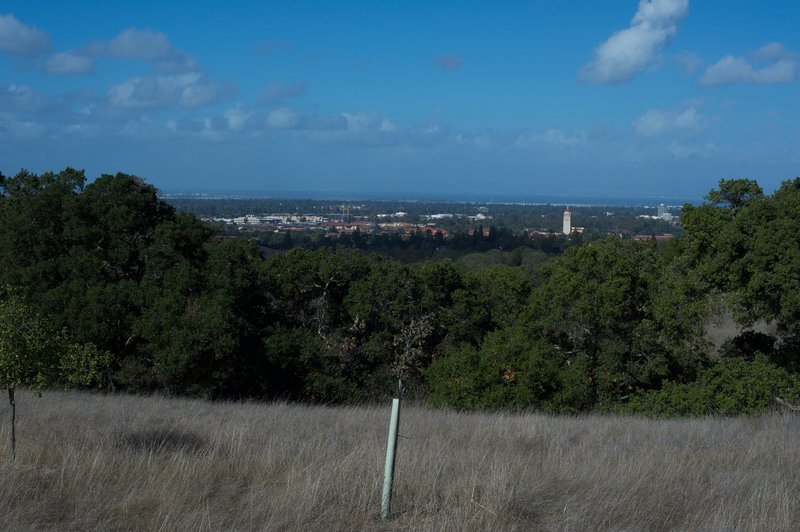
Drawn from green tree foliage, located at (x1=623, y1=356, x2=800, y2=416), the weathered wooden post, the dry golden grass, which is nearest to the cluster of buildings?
green tree foliage, located at (x1=623, y1=356, x2=800, y2=416)

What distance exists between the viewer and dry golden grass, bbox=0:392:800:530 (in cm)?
539

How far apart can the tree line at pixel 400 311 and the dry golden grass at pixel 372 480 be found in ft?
22.7

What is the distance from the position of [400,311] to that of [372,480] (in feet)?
50.5

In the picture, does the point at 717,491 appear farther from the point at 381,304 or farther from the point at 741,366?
the point at 381,304

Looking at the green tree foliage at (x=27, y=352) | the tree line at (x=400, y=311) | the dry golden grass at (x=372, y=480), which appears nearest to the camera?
the dry golden grass at (x=372, y=480)

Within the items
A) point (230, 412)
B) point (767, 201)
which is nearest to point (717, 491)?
point (230, 412)

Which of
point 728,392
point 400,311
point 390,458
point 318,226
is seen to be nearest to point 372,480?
point 390,458

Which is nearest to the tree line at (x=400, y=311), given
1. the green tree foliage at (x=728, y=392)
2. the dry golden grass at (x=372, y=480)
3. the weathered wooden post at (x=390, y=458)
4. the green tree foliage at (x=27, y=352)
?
the green tree foliage at (x=728, y=392)

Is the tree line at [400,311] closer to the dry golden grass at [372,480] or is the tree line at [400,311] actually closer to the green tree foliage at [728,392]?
the green tree foliage at [728,392]

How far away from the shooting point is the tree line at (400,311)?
15.8 meters

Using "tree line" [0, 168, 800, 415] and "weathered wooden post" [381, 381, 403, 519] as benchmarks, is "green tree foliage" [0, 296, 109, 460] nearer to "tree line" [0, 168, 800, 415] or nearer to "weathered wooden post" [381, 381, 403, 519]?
"weathered wooden post" [381, 381, 403, 519]

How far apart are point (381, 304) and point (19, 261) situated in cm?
966

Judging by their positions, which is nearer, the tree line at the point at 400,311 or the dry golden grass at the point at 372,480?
the dry golden grass at the point at 372,480

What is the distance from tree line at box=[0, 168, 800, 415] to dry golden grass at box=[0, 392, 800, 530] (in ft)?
22.7
